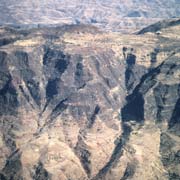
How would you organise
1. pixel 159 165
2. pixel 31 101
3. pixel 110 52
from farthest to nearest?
pixel 110 52 < pixel 31 101 < pixel 159 165

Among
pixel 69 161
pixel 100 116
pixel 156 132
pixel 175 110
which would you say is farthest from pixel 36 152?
pixel 175 110

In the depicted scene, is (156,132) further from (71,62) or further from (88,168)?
(71,62)

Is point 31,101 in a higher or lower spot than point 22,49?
lower

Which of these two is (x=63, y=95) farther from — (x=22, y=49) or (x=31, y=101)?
(x=22, y=49)

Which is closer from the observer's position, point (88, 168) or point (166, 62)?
point (88, 168)

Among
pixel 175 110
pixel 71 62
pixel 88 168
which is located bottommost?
pixel 88 168

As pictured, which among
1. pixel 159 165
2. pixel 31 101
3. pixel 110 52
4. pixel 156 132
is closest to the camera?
pixel 159 165
